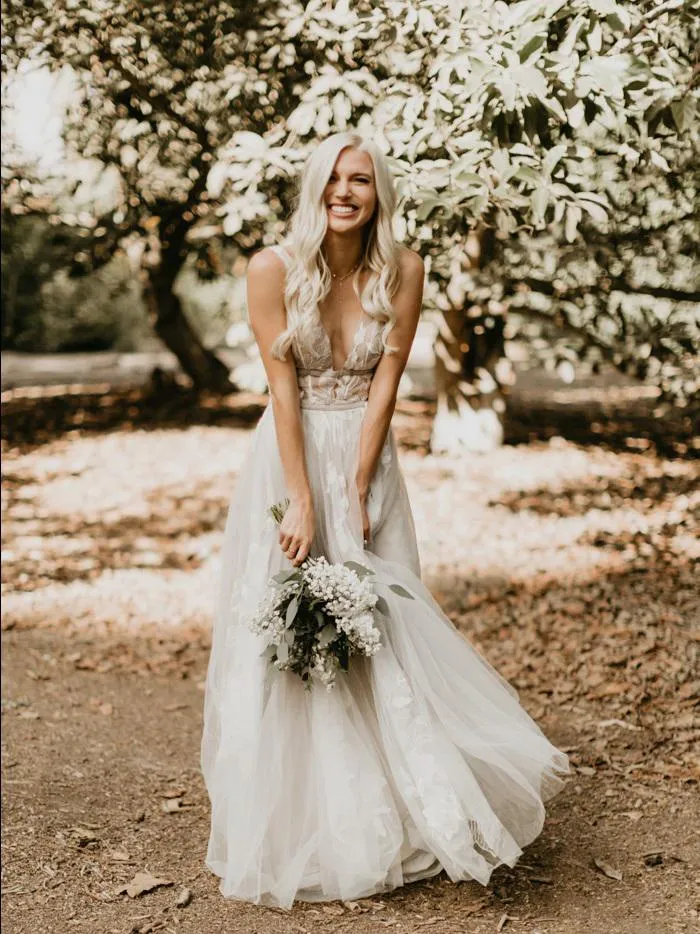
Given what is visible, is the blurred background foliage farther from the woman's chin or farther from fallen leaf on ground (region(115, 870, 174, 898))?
fallen leaf on ground (region(115, 870, 174, 898))

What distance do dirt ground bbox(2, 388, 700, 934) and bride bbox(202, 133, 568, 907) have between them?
0.76 feet

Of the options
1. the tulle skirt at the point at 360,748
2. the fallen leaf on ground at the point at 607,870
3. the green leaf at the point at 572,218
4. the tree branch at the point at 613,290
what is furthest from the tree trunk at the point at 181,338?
the fallen leaf on ground at the point at 607,870

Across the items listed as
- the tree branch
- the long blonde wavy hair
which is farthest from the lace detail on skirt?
the tree branch

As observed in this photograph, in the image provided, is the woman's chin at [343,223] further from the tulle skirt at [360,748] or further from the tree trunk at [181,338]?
the tree trunk at [181,338]

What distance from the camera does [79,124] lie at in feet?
26.0

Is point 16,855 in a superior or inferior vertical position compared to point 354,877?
inferior

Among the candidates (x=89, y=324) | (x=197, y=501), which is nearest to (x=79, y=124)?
(x=197, y=501)

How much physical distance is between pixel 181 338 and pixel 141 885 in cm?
1165

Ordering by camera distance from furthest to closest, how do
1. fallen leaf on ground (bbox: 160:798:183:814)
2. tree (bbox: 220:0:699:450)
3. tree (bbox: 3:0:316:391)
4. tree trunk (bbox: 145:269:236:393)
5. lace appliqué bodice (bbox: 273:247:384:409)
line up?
tree trunk (bbox: 145:269:236:393)
tree (bbox: 3:0:316:391)
fallen leaf on ground (bbox: 160:798:183:814)
tree (bbox: 220:0:699:450)
lace appliqué bodice (bbox: 273:247:384:409)

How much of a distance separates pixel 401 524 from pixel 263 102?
3261 millimetres

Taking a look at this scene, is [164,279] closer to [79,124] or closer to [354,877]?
[79,124]

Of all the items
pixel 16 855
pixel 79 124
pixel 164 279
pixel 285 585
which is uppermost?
pixel 79 124

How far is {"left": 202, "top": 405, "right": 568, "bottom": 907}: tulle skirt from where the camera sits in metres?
3.21

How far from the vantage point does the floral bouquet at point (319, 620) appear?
3.16 meters
